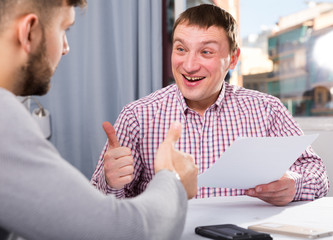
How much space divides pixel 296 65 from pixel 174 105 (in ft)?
4.06

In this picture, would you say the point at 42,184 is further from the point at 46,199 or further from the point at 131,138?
the point at 131,138

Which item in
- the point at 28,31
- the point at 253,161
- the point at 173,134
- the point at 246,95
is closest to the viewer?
the point at 28,31

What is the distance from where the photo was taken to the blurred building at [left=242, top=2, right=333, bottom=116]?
8.34 feet

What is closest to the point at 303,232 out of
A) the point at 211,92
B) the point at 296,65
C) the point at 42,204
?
the point at 42,204

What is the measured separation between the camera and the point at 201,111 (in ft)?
5.54

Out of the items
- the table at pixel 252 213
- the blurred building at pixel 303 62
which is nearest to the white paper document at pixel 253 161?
the table at pixel 252 213

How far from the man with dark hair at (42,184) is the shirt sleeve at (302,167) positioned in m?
0.74

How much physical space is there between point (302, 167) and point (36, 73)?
1077mm

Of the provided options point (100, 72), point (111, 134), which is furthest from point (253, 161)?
point (100, 72)

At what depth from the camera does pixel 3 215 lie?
53cm

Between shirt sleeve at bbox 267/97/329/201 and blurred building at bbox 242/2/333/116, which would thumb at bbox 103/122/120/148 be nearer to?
shirt sleeve at bbox 267/97/329/201

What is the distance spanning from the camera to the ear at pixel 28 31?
65 cm

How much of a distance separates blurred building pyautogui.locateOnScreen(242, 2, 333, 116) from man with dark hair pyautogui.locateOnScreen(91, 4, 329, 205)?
94cm

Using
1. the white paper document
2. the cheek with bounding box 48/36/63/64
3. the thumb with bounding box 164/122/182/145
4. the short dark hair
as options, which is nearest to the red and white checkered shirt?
the short dark hair
